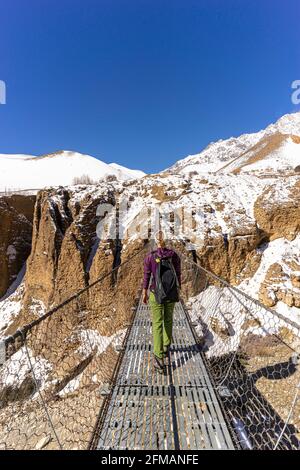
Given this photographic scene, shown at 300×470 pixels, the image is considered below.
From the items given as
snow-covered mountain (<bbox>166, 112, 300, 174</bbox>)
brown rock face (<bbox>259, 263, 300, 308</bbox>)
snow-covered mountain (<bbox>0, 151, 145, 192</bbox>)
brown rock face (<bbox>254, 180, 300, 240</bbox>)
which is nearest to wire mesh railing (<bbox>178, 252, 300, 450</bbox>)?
brown rock face (<bbox>259, 263, 300, 308</bbox>)

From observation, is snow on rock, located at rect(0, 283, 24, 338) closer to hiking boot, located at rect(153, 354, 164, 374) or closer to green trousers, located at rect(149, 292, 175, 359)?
hiking boot, located at rect(153, 354, 164, 374)

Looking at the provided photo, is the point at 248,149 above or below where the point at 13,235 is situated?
above

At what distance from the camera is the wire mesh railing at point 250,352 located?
4082mm

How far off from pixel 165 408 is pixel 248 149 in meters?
46.3

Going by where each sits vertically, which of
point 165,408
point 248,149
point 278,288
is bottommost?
point 278,288

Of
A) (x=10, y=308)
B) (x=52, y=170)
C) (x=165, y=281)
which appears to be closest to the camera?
(x=165, y=281)

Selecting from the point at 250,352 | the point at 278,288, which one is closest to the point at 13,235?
the point at 250,352

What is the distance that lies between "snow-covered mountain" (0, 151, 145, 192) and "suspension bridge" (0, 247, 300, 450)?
91.1ft

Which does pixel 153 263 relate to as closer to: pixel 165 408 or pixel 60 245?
pixel 165 408

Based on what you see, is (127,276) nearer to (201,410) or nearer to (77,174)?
(201,410)

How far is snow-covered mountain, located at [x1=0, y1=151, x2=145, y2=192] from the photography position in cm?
3309

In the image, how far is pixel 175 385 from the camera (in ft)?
7.72

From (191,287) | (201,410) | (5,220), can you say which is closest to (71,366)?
A: (191,287)

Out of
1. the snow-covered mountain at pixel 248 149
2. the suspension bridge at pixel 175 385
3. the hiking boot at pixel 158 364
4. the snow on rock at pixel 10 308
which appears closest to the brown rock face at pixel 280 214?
the suspension bridge at pixel 175 385
